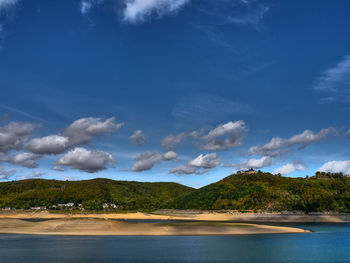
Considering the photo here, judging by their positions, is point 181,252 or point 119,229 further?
point 119,229

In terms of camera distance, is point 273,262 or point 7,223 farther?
point 7,223

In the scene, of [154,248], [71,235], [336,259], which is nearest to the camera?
[336,259]

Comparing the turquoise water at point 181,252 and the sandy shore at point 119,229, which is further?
the sandy shore at point 119,229

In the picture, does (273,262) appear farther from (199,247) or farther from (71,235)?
(71,235)

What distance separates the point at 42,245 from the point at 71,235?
2460 cm

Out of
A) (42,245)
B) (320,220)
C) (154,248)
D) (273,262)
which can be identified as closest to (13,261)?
(42,245)

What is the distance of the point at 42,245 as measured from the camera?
254 feet

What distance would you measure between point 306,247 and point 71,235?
68.9 meters

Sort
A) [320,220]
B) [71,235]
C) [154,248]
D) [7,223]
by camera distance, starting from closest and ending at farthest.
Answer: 1. [154,248]
2. [71,235]
3. [7,223]
4. [320,220]

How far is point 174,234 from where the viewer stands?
4134 inches

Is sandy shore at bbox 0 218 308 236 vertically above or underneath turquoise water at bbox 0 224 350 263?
above

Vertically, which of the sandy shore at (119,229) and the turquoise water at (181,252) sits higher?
the sandy shore at (119,229)

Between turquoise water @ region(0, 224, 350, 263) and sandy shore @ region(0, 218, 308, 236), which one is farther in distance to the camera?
sandy shore @ region(0, 218, 308, 236)

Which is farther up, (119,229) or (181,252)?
(119,229)
